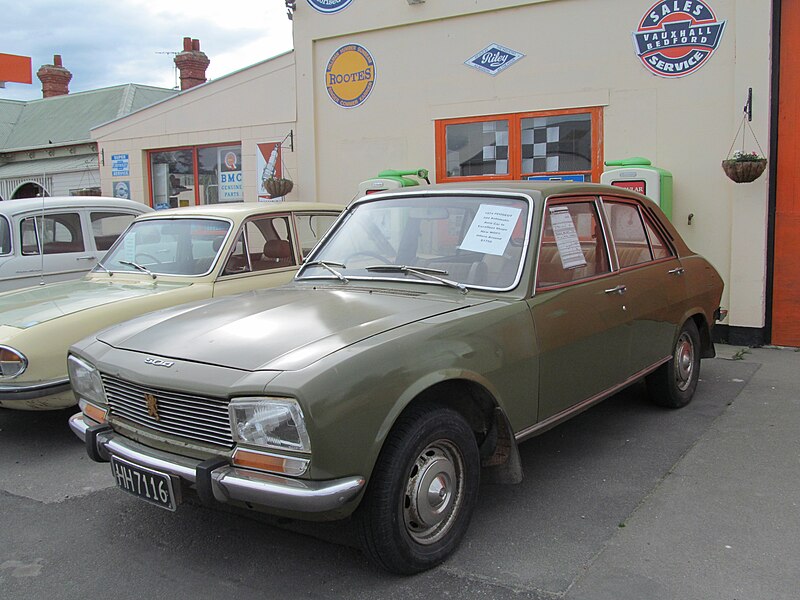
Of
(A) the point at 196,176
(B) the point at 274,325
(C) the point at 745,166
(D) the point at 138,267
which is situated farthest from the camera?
(A) the point at 196,176

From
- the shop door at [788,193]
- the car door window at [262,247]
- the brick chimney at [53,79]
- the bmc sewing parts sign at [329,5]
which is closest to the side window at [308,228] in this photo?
the car door window at [262,247]

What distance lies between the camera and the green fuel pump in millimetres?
8227

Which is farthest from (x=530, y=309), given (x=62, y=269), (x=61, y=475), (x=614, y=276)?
(x=62, y=269)

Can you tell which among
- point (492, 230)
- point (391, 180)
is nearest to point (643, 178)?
point (391, 180)

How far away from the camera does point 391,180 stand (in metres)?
8.23

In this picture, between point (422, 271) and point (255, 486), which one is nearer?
point (255, 486)

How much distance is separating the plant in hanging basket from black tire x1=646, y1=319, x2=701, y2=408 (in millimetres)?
2205

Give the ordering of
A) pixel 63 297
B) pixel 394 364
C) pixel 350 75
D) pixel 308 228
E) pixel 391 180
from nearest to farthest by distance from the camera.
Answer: pixel 394 364, pixel 63 297, pixel 308 228, pixel 391 180, pixel 350 75

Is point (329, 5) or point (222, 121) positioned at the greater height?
point (329, 5)

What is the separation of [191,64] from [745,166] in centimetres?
1279

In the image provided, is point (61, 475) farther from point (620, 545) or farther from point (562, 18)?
point (562, 18)

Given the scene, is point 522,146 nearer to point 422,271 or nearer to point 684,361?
point 684,361

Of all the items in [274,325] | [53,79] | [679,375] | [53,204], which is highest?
[53,79]

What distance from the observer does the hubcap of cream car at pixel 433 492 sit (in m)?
2.96
